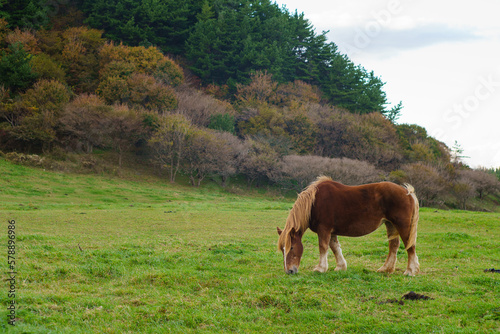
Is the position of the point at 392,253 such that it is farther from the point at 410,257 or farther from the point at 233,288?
the point at 233,288

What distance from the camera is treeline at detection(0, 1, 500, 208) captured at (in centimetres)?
3944

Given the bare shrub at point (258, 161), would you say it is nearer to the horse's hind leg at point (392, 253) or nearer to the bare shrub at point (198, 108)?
the bare shrub at point (198, 108)

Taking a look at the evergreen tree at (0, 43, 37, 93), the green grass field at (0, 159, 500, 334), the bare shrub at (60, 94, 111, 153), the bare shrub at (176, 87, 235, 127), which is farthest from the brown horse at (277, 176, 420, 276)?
the evergreen tree at (0, 43, 37, 93)

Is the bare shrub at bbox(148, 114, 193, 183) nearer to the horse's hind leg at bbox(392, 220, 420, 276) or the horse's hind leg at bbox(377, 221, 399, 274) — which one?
the horse's hind leg at bbox(377, 221, 399, 274)

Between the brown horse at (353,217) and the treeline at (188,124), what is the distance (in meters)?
32.5

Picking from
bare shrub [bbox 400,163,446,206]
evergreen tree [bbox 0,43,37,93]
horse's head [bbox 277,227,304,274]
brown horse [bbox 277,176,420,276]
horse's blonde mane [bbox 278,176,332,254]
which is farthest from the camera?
bare shrub [bbox 400,163,446,206]

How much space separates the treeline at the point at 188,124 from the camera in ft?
129

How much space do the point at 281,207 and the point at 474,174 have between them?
140ft

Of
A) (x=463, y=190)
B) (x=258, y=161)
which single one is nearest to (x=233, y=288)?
(x=258, y=161)

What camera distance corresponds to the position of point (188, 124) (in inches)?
1663

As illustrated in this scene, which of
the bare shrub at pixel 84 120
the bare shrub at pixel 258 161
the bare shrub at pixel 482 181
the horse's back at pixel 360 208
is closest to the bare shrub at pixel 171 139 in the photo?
the bare shrub at pixel 84 120

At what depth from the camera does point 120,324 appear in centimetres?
530

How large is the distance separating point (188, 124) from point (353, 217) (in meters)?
35.6

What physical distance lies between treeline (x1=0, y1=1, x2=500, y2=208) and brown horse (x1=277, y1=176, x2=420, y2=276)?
32.5 meters
